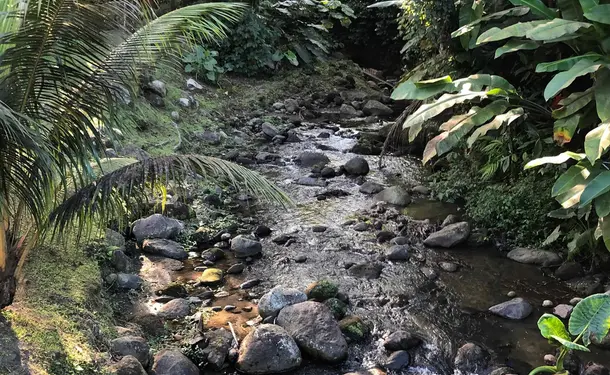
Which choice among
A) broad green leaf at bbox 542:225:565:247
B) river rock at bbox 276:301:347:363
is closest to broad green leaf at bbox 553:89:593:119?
broad green leaf at bbox 542:225:565:247

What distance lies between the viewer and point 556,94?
205 inches

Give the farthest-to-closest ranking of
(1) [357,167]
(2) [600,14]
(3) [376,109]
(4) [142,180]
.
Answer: (3) [376,109] < (1) [357,167] < (2) [600,14] < (4) [142,180]

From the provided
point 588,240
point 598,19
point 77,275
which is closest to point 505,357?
point 588,240

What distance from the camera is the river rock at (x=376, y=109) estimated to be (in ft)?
35.4

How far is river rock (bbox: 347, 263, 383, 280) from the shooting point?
518cm

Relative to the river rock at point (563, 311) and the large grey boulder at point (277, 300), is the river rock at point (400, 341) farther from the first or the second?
the river rock at point (563, 311)

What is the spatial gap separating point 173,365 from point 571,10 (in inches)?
167

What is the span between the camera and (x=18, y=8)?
2.89 metres

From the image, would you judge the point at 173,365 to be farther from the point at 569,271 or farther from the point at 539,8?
the point at 539,8

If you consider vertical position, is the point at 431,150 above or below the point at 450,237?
above

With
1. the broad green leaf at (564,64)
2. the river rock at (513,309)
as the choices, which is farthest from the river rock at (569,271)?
the broad green leaf at (564,64)

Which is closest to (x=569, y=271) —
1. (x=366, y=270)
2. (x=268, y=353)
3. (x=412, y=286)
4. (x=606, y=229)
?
(x=606, y=229)

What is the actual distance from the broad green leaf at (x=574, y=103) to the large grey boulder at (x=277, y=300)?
259 cm

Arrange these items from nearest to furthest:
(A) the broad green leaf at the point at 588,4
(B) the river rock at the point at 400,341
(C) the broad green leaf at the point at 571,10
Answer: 1. (B) the river rock at the point at 400,341
2. (A) the broad green leaf at the point at 588,4
3. (C) the broad green leaf at the point at 571,10
